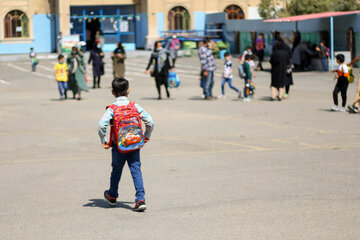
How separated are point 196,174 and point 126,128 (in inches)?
112

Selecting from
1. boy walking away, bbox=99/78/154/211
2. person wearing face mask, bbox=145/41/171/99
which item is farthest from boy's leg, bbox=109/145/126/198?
person wearing face mask, bbox=145/41/171/99

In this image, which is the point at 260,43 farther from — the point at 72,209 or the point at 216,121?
the point at 72,209

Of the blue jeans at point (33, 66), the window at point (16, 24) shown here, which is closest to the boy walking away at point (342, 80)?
the blue jeans at point (33, 66)

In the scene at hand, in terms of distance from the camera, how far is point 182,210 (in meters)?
8.18

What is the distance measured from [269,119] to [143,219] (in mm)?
10520

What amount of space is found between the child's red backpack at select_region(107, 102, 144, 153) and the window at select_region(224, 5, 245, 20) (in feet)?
169

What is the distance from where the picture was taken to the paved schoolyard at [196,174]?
7387 millimetres

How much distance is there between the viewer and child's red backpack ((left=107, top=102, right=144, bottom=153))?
8086 mm

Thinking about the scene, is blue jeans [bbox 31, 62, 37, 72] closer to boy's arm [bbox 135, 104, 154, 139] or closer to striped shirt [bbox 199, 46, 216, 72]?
striped shirt [bbox 199, 46, 216, 72]

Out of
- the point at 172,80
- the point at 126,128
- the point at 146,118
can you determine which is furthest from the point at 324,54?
the point at 126,128

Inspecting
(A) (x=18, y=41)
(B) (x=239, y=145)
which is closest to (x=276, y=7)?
(A) (x=18, y=41)

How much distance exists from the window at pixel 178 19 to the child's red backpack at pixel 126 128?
50464 millimetres

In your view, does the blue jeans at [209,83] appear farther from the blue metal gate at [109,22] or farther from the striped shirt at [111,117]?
the blue metal gate at [109,22]

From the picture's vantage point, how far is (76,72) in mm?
24250
